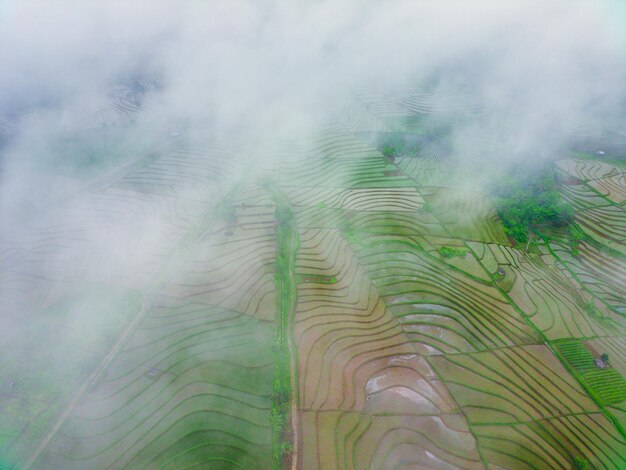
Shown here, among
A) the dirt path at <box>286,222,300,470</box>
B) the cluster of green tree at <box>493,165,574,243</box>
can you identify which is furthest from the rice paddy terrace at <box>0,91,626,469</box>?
the cluster of green tree at <box>493,165,574,243</box>

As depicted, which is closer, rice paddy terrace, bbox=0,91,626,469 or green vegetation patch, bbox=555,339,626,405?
rice paddy terrace, bbox=0,91,626,469

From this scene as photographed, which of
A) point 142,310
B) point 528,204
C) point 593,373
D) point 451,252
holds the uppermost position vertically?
point 528,204

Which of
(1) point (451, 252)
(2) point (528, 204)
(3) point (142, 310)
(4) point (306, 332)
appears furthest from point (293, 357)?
(2) point (528, 204)

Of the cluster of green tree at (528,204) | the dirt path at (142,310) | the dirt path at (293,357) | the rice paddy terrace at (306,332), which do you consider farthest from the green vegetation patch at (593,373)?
the dirt path at (142,310)

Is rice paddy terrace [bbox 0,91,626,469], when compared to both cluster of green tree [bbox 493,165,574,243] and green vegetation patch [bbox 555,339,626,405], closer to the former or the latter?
green vegetation patch [bbox 555,339,626,405]

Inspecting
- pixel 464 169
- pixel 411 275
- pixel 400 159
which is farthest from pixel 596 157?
pixel 411 275

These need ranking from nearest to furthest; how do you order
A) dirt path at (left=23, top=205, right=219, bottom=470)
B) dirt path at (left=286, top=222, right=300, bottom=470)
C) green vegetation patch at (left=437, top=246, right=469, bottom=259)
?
1. dirt path at (left=23, top=205, right=219, bottom=470)
2. dirt path at (left=286, top=222, right=300, bottom=470)
3. green vegetation patch at (left=437, top=246, right=469, bottom=259)

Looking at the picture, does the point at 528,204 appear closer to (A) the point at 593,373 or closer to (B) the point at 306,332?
(A) the point at 593,373
